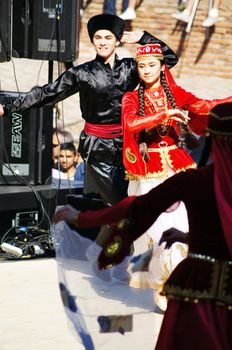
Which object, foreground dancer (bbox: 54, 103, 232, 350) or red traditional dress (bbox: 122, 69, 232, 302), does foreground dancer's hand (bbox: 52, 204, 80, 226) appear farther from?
red traditional dress (bbox: 122, 69, 232, 302)

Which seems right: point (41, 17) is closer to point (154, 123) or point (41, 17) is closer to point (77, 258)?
point (154, 123)

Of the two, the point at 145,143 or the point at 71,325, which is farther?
the point at 145,143

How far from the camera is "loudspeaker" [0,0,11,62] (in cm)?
885

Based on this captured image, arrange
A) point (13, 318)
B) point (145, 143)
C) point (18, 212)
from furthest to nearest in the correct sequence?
point (18, 212) → point (145, 143) → point (13, 318)

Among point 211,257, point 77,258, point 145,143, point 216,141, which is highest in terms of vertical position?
point 216,141

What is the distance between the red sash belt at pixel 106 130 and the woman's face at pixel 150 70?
0.86m

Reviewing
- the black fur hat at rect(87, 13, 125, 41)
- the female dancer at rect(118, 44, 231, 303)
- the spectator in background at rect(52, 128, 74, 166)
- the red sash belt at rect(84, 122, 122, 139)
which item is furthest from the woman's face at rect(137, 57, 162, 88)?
the spectator in background at rect(52, 128, 74, 166)

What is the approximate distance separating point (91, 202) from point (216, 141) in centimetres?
73

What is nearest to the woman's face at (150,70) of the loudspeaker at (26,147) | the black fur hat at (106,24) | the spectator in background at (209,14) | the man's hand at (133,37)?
the man's hand at (133,37)

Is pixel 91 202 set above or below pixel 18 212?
above

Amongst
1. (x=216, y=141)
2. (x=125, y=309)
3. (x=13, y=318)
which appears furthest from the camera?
(x=13, y=318)

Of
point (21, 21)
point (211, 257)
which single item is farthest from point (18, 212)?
point (211, 257)

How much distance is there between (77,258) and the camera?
4578 mm

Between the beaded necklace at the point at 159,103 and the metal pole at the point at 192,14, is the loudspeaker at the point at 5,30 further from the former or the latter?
the metal pole at the point at 192,14
